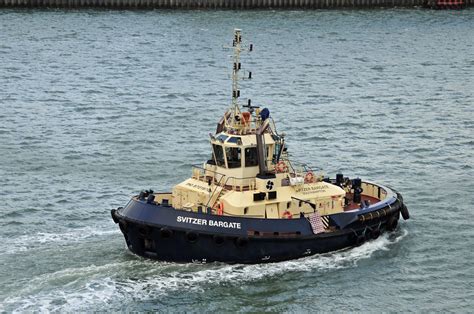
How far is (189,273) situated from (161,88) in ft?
124

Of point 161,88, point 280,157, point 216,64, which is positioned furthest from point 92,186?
point 216,64

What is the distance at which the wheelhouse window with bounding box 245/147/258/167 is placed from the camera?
4006cm

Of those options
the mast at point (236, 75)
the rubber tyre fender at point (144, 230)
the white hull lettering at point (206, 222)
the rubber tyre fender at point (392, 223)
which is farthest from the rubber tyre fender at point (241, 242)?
the rubber tyre fender at point (392, 223)

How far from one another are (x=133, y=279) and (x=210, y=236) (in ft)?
9.12

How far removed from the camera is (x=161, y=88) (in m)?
→ 74.9

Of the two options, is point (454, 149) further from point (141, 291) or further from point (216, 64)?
point (216, 64)

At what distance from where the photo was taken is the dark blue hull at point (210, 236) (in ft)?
126

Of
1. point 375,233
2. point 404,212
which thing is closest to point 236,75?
point 375,233

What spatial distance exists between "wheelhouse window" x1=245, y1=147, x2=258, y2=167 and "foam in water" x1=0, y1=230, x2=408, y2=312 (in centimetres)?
345

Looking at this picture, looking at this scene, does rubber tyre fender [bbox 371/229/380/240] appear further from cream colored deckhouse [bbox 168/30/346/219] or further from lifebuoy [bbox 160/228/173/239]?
lifebuoy [bbox 160/228/173/239]

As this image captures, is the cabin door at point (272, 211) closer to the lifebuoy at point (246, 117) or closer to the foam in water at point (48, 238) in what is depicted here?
the lifebuoy at point (246, 117)

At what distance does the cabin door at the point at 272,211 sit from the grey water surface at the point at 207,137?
1742 mm

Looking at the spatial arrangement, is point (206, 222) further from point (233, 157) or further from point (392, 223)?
point (392, 223)

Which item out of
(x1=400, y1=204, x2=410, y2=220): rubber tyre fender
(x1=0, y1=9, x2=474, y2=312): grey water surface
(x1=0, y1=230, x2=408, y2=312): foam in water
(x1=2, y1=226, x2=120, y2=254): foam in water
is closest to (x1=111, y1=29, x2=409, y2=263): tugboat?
(x1=0, y1=230, x2=408, y2=312): foam in water
